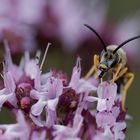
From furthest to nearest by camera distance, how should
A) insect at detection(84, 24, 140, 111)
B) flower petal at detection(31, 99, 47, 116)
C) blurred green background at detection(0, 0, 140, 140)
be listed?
blurred green background at detection(0, 0, 140, 140) → insect at detection(84, 24, 140, 111) → flower petal at detection(31, 99, 47, 116)

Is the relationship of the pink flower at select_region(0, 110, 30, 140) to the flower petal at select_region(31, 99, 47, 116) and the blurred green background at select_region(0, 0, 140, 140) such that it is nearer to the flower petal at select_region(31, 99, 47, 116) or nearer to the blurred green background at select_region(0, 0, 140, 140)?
the flower petal at select_region(31, 99, 47, 116)

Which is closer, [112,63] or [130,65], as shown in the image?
[112,63]

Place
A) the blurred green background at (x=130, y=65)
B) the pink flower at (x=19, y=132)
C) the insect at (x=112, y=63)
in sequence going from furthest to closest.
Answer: the blurred green background at (x=130, y=65), the insect at (x=112, y=63), the pink flower at (x=19, y=132)

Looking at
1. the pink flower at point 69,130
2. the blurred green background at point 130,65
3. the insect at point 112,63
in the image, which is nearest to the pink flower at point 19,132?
the pink flower at point 69,130

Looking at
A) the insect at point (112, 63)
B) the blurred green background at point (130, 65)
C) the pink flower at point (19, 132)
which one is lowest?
the blurred green background at point (130, 65)

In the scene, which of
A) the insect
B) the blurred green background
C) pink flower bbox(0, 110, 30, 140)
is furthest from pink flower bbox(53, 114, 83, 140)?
the blurred green background

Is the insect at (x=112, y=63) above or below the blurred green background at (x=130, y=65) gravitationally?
above

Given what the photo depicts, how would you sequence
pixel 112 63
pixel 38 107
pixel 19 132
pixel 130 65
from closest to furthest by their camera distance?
1. pixel 19 132
2. pixel 38 107
3. pixel 112 63
4. pixel 130 65

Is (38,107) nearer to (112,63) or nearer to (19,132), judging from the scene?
(19,132)

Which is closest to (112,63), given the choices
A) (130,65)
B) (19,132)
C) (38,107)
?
(38,107)

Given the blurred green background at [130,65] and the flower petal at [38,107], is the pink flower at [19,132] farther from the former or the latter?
the blurred green background at [130,65]

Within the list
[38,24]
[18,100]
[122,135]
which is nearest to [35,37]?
[38,24]

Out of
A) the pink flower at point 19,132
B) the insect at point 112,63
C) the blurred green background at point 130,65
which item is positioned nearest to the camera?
the pink flower at point 19,132
